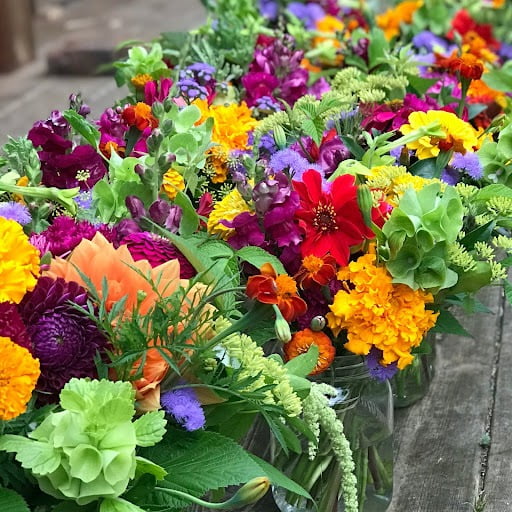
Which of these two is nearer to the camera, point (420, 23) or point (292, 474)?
point (292, 474)

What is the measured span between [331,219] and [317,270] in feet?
0.17

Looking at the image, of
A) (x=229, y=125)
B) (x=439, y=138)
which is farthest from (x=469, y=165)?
(x=229, y=125)

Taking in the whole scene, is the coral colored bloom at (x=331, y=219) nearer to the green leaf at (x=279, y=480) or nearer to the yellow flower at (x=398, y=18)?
the green leaf at (x=279, y=480)

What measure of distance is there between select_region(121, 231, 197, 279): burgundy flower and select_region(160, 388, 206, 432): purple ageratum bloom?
0.12 metres

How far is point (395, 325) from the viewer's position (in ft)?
2.89

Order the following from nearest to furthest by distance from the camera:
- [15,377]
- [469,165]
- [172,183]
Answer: [15,377]
[172,183]
[469,165]

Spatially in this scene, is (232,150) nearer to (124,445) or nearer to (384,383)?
(384,383)

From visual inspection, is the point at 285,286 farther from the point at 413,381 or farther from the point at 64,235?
the point at 413,381

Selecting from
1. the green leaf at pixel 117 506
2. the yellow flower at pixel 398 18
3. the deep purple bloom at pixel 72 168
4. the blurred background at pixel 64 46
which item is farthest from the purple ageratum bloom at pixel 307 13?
the green leaf at pixel 117 506

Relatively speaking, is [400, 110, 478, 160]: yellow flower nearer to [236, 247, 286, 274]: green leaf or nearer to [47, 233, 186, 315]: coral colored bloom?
[236, 247, 286, 274]: green leaf

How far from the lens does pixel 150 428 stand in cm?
68

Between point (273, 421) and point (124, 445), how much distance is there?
6.6 inches

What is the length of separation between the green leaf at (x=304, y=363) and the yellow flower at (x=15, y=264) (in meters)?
0.25

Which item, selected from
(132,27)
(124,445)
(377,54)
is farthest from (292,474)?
(132,27)
